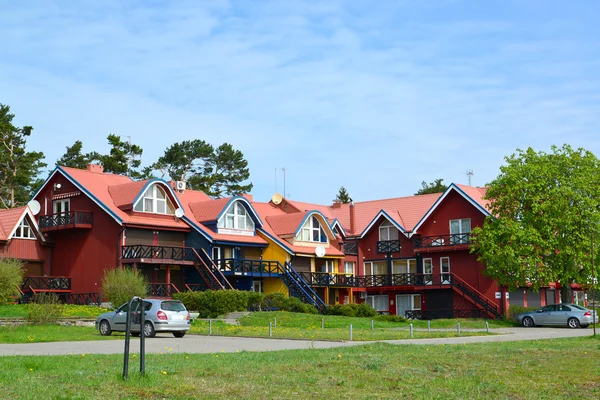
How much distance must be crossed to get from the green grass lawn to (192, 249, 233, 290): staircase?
30.6m

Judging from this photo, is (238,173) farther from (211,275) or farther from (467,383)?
(467,383)

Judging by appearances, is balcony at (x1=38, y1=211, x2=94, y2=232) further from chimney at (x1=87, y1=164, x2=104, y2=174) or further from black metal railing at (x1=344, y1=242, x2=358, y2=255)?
black metal railing at (x1=344, y1=242, x2=358, y2=255)

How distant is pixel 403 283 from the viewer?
59.0 m

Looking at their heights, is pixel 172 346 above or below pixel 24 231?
below

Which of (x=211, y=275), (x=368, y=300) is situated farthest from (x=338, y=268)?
(x=211, y=275)

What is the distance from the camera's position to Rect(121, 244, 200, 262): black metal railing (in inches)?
1917

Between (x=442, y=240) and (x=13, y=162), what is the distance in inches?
1570

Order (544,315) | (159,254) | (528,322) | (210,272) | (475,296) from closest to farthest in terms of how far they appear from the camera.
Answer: (544,315), (528,322), (159,254), (210,272), (475,296)

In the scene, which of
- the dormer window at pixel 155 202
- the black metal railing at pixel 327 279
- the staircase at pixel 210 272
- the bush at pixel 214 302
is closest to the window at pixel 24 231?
the dormer window at pixel 155 202

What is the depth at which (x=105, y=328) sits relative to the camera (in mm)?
30953

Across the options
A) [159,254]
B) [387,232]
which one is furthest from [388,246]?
[159,254]

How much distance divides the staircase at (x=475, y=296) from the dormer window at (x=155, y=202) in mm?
19521

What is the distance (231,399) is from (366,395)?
2.26m

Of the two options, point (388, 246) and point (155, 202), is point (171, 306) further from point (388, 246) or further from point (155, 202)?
point (388, 246)
